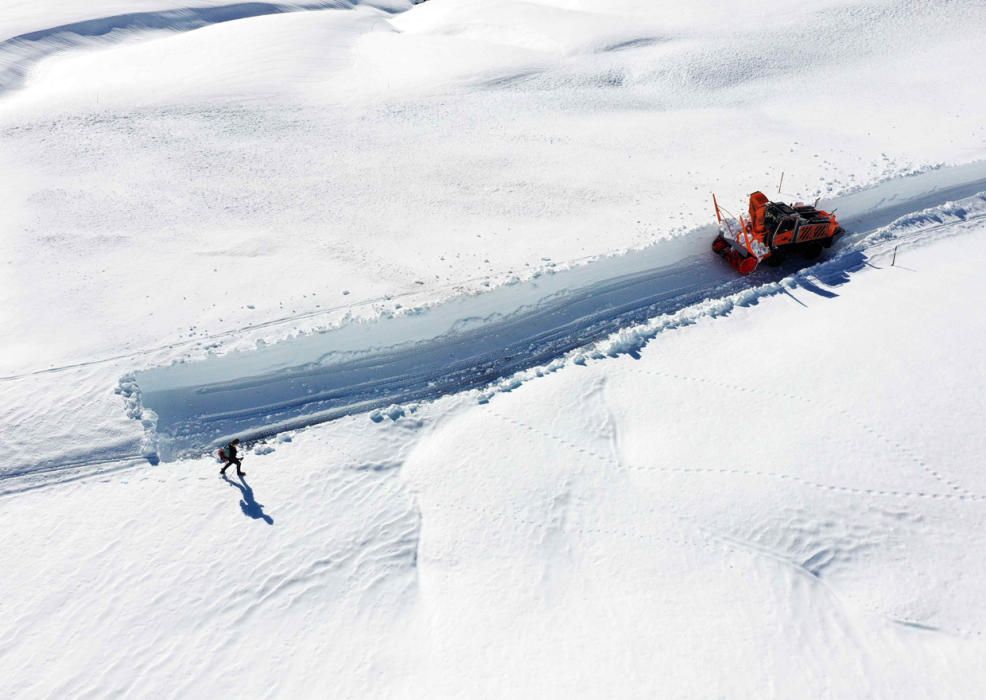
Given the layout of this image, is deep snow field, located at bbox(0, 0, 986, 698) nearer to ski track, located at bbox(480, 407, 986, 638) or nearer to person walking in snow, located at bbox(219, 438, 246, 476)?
ski track, located at bbox(480, 407, 986, 638)

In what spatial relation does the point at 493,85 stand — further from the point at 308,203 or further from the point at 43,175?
the point at 43,175

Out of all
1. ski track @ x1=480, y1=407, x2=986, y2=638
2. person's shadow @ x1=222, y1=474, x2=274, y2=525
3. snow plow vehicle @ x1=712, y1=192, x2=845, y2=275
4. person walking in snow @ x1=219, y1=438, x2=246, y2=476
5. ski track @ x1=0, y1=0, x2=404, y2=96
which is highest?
ski track @ x1=0, y1=0, x2=404, y2=96

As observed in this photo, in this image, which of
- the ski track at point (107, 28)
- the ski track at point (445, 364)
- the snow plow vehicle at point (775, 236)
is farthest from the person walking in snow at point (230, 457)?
the ski track at point (107, 28)

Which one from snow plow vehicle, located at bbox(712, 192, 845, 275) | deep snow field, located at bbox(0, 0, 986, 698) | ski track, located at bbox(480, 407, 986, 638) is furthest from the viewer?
snow plow vehicle, located at bbox(712, 192, 845, 275)

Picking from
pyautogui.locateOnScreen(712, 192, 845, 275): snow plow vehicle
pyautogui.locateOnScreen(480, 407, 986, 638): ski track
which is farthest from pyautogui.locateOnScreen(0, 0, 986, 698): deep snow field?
pyautogui.locateOnScreen(712, 192, 845, 275): snow plow vehicle

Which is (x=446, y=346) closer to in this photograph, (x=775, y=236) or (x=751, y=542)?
(x=751, y=542)

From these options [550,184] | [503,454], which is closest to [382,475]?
[503,454]

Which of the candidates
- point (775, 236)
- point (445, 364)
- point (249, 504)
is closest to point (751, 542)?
point (445, 364)

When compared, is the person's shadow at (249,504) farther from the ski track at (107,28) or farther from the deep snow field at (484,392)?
the ski track at (107,28)
